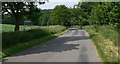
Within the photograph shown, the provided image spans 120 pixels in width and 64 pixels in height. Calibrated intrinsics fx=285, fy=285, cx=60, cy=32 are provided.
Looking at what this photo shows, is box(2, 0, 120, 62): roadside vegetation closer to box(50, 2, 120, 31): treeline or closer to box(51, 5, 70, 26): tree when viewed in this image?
box(50, 2, 120, 31): treeline

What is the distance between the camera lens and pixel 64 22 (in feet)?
376

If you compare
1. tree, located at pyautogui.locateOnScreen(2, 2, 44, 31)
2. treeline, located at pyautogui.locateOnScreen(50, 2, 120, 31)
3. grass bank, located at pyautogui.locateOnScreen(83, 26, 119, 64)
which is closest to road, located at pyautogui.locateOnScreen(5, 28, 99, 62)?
grass bank, located at pyautogui.locateOnScreen(83, 26, 119, 64)

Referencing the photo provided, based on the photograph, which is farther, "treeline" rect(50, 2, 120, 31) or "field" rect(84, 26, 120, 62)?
"treeline" rect(50, 2, 120, 31)

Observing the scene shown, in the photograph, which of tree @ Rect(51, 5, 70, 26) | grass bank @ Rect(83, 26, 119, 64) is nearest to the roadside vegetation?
grass bank @ Rect(83, 26, 119, 64)

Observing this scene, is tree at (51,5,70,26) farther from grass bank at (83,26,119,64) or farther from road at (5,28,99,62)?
road at (5,28,99,62)

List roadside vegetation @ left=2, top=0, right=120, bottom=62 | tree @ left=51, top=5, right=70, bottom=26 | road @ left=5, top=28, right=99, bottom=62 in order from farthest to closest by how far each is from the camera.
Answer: tree @ left=51, top=5, right=70, bottom=26, roadside vegetation @ left=2, top=0, right=120, bottom=62, road @ left=5, top=28, right=99, bottom=62

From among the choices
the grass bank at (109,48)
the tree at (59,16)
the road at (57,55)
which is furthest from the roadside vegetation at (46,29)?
the tree at (59,16)

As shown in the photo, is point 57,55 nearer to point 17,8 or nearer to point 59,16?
point 17,8

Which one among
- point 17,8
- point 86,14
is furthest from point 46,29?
point 86,14

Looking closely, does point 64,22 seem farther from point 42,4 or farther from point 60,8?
point 42,4

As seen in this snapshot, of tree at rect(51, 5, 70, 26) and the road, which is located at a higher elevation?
the road

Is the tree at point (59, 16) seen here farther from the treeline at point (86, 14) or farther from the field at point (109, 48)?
the field at point (109, 48)

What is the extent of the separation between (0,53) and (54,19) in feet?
307

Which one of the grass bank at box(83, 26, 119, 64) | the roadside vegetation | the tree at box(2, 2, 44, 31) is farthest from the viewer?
the tree at box(2, 2, 44, 31)
